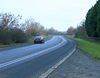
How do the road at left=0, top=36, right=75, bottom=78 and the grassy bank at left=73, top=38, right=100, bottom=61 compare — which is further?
the grassy bank at left=73, top=38, right=100, bottom=61

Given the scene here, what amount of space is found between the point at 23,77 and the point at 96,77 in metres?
3.01

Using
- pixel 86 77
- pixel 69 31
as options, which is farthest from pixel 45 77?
pixel 69 31

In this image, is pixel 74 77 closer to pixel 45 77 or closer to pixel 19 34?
pixel 45 77

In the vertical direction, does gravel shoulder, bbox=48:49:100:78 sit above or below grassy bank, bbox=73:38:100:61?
above

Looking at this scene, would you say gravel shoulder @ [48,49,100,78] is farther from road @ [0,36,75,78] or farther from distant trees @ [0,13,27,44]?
distant trees @ [0,13,27,44]

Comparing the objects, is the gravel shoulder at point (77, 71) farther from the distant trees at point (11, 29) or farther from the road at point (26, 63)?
the distant trees at point (11, 29)

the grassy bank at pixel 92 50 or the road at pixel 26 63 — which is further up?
the road at pixel 26 63

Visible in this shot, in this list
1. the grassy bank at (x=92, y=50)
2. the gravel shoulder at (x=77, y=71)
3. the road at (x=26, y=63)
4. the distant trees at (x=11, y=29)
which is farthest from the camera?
the distant trees at (x=11, y=29)

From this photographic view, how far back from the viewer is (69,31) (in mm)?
185250

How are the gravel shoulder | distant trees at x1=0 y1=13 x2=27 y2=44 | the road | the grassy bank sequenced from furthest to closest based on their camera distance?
distant trees at x1=0 y1=13 x2=27 y2=44, the grassy bank, the road, the gravel shoulder

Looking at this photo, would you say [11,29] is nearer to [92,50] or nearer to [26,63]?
[92,50]

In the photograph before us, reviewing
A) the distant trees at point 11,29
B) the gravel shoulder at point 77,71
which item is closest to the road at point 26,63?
the gravel shoulder at point 77,71

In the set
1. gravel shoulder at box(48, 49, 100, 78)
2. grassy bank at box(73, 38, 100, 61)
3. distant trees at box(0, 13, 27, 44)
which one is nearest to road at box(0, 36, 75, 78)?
gravel shoulder at box(48, 49, 100, 78)

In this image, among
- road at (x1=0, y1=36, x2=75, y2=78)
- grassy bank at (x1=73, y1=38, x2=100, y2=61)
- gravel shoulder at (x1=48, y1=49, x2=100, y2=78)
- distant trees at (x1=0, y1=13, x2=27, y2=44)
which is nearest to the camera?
gravel shoulder at (x1=48, y1=49, x2=100, y2=78)
